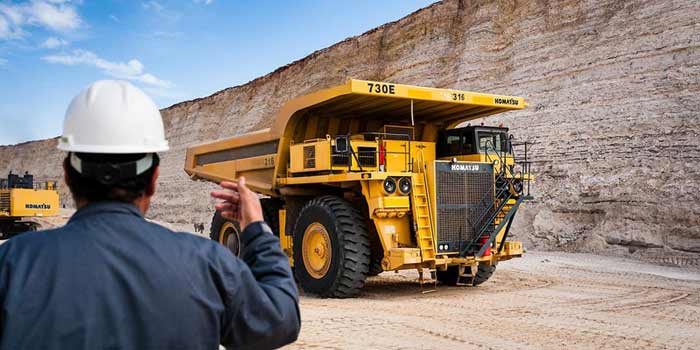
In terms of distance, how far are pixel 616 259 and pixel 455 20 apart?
55.1 ft

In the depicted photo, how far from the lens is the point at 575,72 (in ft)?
72.7

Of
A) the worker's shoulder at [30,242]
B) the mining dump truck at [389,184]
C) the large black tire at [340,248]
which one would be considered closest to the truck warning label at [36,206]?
the mining dump truck at [389,184]

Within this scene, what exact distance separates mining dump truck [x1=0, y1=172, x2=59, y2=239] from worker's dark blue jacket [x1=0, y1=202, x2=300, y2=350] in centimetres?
2402

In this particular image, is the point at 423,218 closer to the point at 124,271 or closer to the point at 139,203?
the point at 139,203

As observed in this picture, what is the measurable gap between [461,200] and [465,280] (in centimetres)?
193

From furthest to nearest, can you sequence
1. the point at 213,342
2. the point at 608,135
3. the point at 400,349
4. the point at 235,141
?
1. the point at 608,135
2. the point at 235,141
3. the point at 400,349
4. the point at 213,342

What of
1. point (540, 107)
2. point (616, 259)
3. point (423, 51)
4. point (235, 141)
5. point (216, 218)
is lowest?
point (616, 259)

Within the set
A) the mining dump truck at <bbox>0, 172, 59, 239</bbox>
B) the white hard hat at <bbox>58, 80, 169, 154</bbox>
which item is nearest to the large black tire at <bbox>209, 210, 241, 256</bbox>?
the white hard hat at <bbox>58, 80, 169, 154</bbox>

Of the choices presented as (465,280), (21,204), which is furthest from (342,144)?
(21,204)

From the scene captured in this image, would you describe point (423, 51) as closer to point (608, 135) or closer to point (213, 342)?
point (608, 135)

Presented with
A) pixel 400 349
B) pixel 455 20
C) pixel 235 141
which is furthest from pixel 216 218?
pixel 455 20

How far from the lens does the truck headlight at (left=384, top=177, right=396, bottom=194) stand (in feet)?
31.7

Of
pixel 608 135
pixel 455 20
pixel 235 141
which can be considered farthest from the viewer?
pixel 455 20

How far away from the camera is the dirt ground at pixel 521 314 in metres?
6.54
